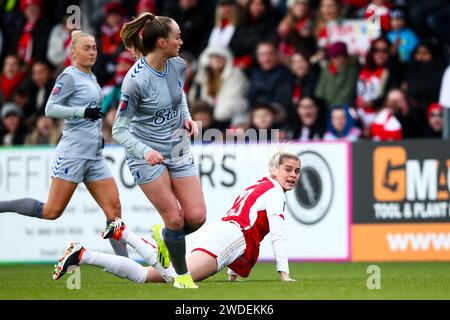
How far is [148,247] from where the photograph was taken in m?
10.5

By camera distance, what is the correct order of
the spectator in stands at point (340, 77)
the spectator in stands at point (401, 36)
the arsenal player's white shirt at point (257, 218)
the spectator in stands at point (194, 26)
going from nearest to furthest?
the arsenal player's white shirt at point (257, 218), the spectator in stands at point (340, 77), the spectator in stands at point (401, 36), the spectator in stands at point (194, 26)

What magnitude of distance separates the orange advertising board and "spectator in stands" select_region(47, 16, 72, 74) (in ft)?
24.0

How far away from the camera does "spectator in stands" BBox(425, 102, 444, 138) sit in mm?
16500

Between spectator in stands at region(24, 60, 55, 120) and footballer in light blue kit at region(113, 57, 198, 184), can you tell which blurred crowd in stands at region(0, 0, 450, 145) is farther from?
footballer in light blue kit at region(113, 57, 198, 184)

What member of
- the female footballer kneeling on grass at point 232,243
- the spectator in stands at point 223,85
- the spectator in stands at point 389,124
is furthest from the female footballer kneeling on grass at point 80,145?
the spectator in stands at point 223,85

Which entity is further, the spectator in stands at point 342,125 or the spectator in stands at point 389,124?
the spectator in stands at point 342,125

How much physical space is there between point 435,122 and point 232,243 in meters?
6.75

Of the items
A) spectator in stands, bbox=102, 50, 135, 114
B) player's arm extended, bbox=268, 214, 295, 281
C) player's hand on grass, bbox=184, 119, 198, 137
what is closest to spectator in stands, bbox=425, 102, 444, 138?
spectator in stands, bbox=102, 50, 135, 114

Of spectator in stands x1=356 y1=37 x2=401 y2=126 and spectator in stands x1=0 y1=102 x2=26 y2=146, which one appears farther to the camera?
spectator in stands x1=0 y1=102 x2=26 y2=146

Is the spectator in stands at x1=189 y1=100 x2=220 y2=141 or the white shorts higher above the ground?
the spectator in stands at x1=189 y1=100 x2=220 y2=141

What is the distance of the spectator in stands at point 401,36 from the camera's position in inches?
692

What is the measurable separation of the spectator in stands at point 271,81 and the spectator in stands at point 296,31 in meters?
0.47

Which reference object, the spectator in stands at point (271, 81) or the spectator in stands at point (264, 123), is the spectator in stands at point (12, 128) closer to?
the spectator in stands at point (271, 81)

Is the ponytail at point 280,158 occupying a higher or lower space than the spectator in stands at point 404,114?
lower
